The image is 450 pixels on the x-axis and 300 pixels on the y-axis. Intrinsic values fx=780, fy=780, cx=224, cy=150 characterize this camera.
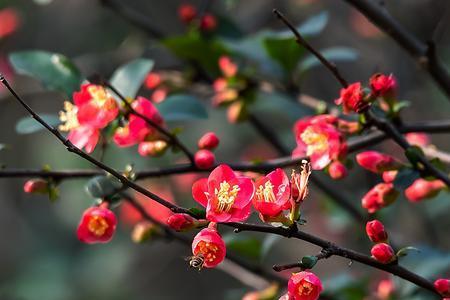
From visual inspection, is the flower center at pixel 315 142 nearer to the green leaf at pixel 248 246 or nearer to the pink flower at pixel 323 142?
the pink flower at pixel 323 142

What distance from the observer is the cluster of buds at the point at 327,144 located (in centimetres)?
138

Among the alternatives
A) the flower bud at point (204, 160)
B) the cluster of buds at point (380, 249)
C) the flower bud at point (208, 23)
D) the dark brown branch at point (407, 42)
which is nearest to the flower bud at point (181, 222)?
the cluster of buds at point (380, 249)

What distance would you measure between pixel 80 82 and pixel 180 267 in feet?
8.85

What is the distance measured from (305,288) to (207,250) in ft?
0.46

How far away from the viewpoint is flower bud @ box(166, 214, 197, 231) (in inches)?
40.4

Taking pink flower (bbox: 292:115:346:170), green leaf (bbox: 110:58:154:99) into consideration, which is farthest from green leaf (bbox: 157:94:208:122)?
pink flower (bbox: 292:115:346:170)

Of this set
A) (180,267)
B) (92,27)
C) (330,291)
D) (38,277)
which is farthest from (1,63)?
(330,291)

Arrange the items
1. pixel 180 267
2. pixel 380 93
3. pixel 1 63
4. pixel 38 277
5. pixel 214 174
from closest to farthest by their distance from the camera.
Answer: pixel 214 174, pixel 380 93, pixel 1 63, pixel 38 277, pixel 180 267

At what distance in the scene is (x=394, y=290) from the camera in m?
1.77

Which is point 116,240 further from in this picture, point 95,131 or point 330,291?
point 95,131

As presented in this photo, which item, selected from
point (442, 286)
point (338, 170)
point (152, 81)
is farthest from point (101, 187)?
point (152, 81)

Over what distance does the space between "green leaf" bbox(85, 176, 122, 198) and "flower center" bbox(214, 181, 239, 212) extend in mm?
268

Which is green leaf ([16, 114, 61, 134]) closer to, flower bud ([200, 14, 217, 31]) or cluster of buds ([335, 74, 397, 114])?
cluster of buds ([335, 74, 397, 114])

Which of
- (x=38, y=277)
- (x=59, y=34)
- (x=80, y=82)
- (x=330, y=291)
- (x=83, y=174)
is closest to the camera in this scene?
(x=83, y=174)
